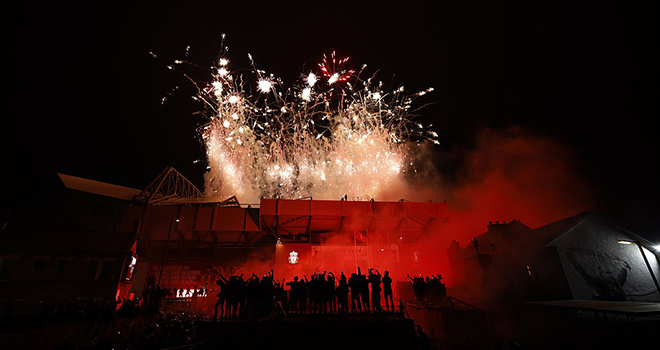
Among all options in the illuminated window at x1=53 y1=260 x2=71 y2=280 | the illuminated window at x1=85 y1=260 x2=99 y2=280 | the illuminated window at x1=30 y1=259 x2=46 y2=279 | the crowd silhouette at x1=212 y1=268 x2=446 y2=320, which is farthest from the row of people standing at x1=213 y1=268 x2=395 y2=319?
the illuminated window at x1=30 y1=259 x2=46 y2=279

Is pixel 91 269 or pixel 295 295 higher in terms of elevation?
pixel 91 269

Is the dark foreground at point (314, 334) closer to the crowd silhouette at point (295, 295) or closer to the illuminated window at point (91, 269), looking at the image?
the crowd silhouette at point (295, 295)

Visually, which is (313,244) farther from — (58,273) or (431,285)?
(58,273)

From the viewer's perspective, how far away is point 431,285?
14680 mm

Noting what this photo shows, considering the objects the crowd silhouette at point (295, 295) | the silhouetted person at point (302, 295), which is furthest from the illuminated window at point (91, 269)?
the silhouetted person at point (302, 295)

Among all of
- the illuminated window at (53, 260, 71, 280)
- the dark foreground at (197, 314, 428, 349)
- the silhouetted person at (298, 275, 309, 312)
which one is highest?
the illuminated window at (53, 260, 71, 280)

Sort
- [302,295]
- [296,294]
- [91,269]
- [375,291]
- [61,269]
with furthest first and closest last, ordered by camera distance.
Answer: [91,269], [61,269], [296,294], [302,295], [375,291]

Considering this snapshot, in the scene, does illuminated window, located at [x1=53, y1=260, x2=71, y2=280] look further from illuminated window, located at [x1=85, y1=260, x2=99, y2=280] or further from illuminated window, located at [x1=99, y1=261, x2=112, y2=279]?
illuminated window, located at [x1=99, y1=261, x2=112, y2=279]

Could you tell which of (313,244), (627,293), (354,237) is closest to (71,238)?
(313,244)

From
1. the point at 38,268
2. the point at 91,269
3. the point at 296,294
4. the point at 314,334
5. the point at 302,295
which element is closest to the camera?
the point at 314,334

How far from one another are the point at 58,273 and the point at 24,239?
3.44 meters

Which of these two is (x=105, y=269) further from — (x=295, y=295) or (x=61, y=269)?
(x=295, y=295)

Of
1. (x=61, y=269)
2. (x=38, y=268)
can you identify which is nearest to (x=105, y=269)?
(x=61, y=269)

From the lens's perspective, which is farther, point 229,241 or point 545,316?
point 229,241
